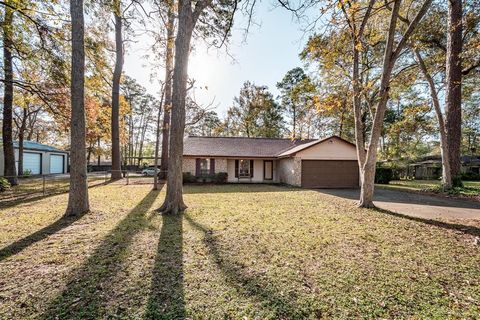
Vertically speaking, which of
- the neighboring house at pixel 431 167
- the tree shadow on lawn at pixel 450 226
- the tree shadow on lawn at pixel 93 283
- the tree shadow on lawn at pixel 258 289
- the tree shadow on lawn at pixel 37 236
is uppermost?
the neighboring house at pixel 431 167

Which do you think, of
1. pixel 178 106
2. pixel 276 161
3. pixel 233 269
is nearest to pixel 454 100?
pixel 276 161

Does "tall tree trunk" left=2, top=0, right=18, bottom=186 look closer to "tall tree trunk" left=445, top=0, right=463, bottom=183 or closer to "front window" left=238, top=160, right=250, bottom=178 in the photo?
"front window" left=238, top=160, right=250, bottom=178

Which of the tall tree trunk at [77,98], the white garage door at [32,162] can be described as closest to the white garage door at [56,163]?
the white garage door at [32,162]

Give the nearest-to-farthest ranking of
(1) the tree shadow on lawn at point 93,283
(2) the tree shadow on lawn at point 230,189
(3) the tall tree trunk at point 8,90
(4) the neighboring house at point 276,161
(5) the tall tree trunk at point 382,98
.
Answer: (1) the tree shadow on lawn at point 93,283
(5) the tall tree trunk at point 382,98
(3) the tall tree trunk at point 8,90
(2) the tree shadow on lawn at point 230,189
(4) the neighboring house at point 276,161

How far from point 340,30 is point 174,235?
9.28 metres

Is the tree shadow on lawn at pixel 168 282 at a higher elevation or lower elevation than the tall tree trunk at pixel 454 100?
lower

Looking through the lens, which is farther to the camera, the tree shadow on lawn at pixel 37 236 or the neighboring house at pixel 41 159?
the neighboring house at pixel 41 159

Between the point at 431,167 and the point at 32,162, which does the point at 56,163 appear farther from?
the point at 431,167

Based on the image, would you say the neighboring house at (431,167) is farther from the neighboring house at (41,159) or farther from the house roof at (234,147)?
the neighboring house at (41,159)

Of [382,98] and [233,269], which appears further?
[382,98]

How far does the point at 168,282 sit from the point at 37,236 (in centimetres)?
387

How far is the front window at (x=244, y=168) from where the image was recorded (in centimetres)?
1872

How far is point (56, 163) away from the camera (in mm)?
26266

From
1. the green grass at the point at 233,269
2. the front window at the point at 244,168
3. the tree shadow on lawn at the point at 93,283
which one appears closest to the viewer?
the tree shadow on lawn at the point at 93,283
